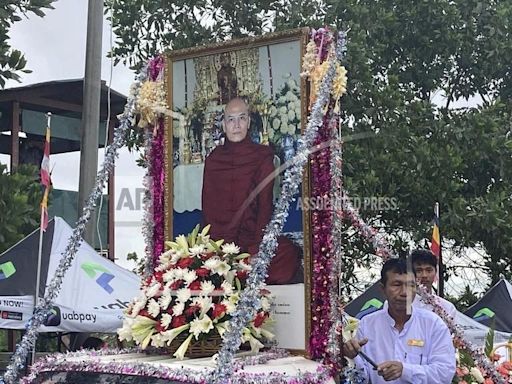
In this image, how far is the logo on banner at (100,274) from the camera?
388 inches

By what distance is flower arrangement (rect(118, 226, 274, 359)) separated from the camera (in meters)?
4.90

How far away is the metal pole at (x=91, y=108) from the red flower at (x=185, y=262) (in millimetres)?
4538

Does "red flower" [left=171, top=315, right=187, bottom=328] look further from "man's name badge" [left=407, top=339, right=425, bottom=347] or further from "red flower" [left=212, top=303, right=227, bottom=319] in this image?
"man's name badge" [left=407, top=339, right=425, bottom=347]

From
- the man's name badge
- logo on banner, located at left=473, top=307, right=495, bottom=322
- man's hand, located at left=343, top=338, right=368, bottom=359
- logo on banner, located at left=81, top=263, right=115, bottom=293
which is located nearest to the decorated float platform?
man's hand, located at left=343, top=338, right=368, bottom=359

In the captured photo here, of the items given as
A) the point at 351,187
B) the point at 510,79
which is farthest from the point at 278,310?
the point at 510,79

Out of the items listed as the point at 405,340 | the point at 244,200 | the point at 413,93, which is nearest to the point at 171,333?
the point at 244,200

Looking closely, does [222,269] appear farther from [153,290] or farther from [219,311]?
[153,290]

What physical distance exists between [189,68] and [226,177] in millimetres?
883

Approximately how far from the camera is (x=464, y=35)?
1340 centimetres

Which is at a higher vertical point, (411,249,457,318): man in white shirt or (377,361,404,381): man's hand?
(411,249,457,318): man in white shirt

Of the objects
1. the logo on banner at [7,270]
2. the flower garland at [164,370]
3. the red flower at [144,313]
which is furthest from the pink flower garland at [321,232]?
the logo on banner at [7,270]

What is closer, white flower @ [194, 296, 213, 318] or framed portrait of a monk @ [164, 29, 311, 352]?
white flower @ [194, 296, 213, 318]

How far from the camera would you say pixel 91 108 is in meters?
9.86

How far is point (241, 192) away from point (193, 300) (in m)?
1.09
